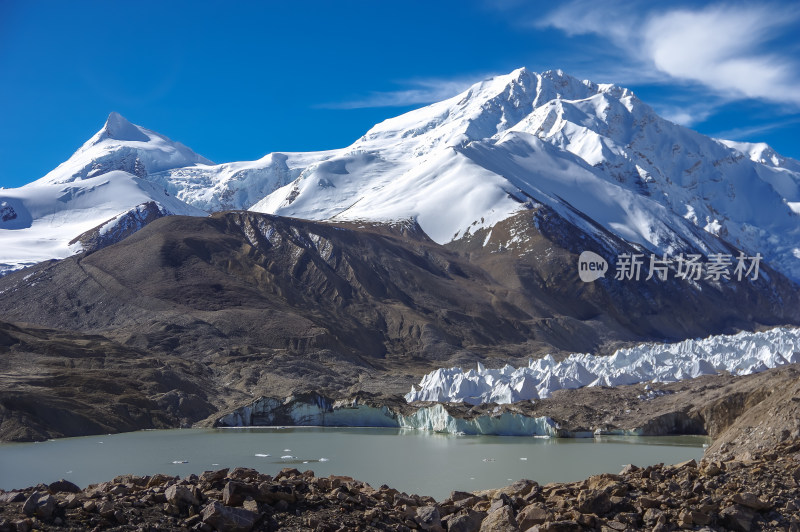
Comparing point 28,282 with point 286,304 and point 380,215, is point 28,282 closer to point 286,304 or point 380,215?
point 286,304

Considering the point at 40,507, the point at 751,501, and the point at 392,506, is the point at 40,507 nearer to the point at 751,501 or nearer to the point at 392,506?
the point at 392,506

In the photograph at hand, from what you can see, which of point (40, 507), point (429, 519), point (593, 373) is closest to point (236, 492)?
point (40, 507)

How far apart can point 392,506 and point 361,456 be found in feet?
71.8

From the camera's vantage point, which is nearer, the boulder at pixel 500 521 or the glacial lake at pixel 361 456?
the boulder at pixel 500 521

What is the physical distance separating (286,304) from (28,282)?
29808 millimetres

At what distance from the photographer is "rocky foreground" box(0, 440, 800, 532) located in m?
11.4

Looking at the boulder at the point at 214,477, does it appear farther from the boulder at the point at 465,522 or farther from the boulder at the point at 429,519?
the boulder at the point at 465,522

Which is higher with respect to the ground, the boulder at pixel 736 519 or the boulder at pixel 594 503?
the boulder at pixel 594 503

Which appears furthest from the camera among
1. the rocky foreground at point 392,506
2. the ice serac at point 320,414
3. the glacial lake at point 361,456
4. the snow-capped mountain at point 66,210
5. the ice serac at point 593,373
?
the snow-capped mountain at point 66,210

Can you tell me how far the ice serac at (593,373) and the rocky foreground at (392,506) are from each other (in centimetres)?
4118

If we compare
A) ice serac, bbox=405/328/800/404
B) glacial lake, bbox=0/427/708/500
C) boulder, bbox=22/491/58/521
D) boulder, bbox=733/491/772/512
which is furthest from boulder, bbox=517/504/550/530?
ice serac, bbox=405/328/800/404

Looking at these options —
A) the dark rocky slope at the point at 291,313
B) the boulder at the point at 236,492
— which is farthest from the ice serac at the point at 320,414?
the boulder at the point at 236,492

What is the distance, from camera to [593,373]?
61.3 metres

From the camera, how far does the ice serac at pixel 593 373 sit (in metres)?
56.3
